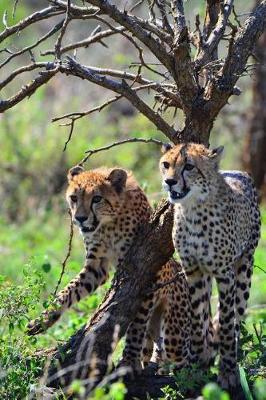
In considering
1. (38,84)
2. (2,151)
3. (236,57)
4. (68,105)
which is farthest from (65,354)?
(68,105)

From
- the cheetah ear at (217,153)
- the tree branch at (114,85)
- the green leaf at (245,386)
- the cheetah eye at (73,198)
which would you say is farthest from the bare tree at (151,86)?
the green leaf at (245,386)

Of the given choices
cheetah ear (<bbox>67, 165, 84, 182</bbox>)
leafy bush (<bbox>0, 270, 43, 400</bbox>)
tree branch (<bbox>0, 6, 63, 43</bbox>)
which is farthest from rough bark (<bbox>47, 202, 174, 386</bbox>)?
tree branch (<bbox>0, 6, 63, 43</bbox>)

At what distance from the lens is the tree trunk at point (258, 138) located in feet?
47.9

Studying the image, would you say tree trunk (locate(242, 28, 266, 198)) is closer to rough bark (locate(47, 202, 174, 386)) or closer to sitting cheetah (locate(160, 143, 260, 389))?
rough bark (locate(47, 202, 174, 386))

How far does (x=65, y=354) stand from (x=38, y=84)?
1679 mm

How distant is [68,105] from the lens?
17844mm

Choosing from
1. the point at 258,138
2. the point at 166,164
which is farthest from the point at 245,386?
the point at 258,138

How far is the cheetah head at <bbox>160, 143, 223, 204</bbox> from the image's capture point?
6.19 m

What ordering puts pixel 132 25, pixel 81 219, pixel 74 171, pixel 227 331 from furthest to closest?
pixel 74 171
pixel 81 219
pixel 227 331
pixel 132 25

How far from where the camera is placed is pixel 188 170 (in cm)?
629

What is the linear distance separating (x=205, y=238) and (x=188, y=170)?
0.45m

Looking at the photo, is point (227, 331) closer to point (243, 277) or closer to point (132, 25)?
point (243, 277)

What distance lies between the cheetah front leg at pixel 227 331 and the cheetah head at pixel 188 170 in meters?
0.53

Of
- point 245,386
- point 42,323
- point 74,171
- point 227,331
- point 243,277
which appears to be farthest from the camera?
point 74,171
